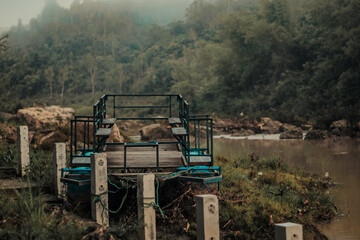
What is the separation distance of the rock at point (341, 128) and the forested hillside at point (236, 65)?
0.90 metres

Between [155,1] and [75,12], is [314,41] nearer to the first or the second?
[75,12]

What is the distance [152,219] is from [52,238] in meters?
1.42

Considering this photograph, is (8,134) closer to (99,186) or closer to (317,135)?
(99,186)

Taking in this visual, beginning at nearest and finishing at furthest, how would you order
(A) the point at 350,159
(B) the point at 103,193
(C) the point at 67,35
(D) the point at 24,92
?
(B) the point at 103,193
(A) the point at 350,159
(D) the point at 24,92
(C) the point at 67,35

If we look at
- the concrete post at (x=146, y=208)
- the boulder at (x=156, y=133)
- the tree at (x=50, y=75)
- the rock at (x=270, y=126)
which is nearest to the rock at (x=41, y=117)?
the boulder at (x=156, y=133)

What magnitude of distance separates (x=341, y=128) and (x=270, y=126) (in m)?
6.08

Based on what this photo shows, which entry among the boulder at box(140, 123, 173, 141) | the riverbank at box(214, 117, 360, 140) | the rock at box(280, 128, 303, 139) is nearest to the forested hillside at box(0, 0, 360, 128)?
the riverbank at box(214, 117, 360, 140)

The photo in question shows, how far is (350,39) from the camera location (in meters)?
33.0

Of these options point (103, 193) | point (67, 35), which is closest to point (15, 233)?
point (103, 193)

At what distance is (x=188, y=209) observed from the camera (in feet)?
24.5

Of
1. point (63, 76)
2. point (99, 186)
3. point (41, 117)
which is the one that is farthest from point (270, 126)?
point (63, 76)

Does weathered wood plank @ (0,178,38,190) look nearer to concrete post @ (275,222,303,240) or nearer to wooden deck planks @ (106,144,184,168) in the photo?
wooden deck planks @ (106,144,184,168)

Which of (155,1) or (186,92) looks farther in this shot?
(155,1)

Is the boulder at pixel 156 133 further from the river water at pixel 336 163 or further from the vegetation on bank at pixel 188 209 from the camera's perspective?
the vegetation on bank at pixel 188 209
